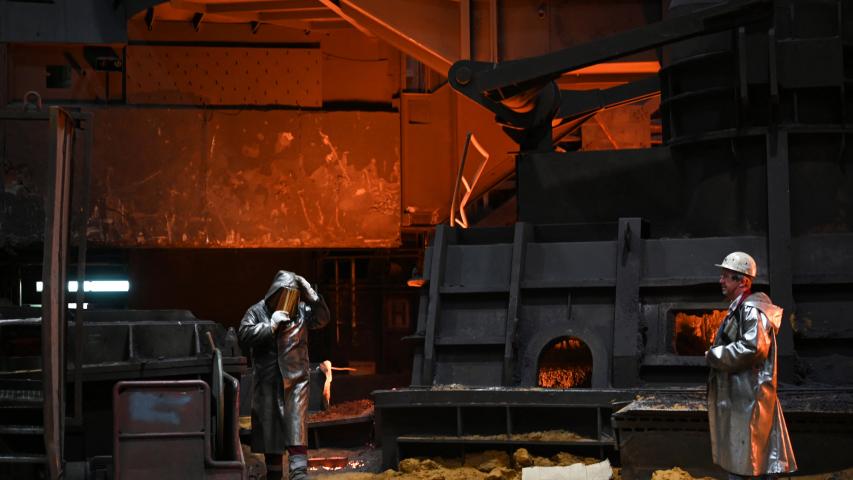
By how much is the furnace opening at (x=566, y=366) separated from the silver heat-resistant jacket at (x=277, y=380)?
2115mm

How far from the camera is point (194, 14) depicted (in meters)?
14.3

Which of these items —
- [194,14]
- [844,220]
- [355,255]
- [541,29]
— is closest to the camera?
Answer: [844,220]

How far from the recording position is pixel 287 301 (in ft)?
26.3

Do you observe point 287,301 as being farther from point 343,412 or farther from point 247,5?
point 247,5

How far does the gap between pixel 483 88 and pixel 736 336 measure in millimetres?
4255

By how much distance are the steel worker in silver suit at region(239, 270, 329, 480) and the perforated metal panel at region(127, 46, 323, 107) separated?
7059mm

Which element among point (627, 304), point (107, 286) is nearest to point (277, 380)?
point (627, 304)

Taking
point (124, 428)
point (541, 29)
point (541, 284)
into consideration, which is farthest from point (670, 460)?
point (541, 29)

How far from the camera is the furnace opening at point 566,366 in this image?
9.28m

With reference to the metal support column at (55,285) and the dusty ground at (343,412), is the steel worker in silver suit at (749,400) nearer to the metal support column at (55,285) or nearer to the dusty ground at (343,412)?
the metal support column at (55,285)

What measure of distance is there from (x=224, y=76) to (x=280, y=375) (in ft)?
24.8

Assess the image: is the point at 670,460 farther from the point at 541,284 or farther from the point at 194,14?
the point at 194,14

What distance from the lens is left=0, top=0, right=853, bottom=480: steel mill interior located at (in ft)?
22.6

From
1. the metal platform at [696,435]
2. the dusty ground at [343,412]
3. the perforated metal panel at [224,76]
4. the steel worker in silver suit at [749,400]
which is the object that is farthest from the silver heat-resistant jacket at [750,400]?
the perforated metal panel at [224,76]
